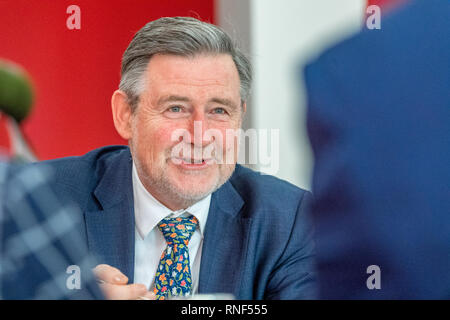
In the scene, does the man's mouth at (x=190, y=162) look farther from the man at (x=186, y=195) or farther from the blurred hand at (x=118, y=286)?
the blurred hand at (x=118, y=286)

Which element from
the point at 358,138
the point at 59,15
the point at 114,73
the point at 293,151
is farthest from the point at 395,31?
the point at 59,15

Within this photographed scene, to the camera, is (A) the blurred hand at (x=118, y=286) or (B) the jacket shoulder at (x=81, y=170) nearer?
(A) the blurred hand at (x=118, y=286)

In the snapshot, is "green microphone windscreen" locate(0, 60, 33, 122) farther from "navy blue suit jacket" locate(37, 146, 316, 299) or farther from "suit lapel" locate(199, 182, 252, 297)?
"suit lapel" locate(199, 182, 252, 297)

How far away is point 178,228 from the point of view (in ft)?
5.08

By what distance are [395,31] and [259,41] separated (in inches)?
25.5

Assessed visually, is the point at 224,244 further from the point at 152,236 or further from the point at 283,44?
the point at 283,44

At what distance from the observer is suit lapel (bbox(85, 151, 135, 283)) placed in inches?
57.9

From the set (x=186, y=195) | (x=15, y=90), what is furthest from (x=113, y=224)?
(x=15, y=90)

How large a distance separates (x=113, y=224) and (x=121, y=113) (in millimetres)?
312

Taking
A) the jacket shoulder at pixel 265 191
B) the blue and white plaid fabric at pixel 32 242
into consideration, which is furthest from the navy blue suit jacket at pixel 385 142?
the jacket shoulder at pixel 265 191

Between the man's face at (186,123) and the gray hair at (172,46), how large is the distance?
0.7 inches

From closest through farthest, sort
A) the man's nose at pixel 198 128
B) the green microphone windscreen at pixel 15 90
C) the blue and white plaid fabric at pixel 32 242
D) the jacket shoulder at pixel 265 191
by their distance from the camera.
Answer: the blue and white plaid fabric at pixel 32 242 → the green microphone windscreen at pixel 15 90 → the man's nose at pixel 198 128 → the jacket shoulder at pixel 265 191

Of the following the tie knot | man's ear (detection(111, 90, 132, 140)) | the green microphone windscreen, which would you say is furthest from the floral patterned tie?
the green microphone windscreen

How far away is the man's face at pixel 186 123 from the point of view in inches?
57.8
